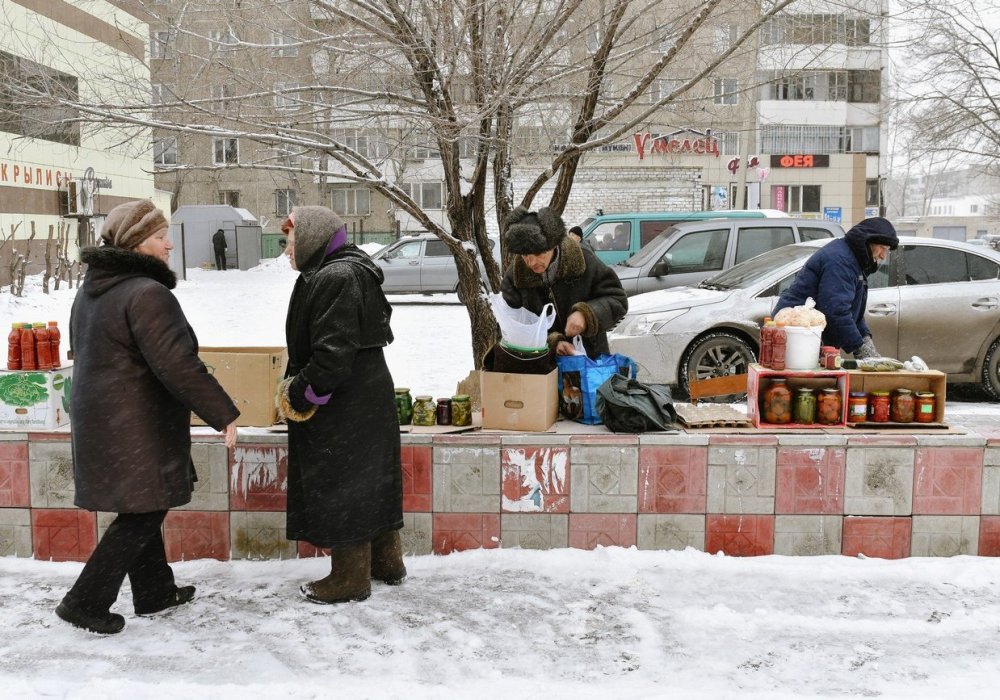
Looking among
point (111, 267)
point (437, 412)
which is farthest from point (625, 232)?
point (111, 267)

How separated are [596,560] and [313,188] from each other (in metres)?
43.5

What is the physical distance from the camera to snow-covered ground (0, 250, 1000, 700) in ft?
11.9

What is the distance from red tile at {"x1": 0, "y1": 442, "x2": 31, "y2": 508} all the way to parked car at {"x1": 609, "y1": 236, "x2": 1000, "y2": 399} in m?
5.69

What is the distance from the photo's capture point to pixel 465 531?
4953 mm

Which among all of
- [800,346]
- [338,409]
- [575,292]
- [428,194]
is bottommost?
[338,409]

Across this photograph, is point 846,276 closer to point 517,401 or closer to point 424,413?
point 517,401

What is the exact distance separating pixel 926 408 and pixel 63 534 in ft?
14.9

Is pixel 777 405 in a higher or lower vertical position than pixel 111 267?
lower

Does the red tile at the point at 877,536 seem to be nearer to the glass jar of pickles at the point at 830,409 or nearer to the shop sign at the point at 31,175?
the glass jar of pickles at the point at 830,409

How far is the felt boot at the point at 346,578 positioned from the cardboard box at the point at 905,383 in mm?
2673

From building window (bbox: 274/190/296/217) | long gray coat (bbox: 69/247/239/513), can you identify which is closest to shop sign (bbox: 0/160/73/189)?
long gray coat (bbox: 69/247/239/513)

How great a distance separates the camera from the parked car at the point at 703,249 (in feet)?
39.2

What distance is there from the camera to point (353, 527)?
170 inches

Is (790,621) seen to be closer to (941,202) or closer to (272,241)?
(272,241)
